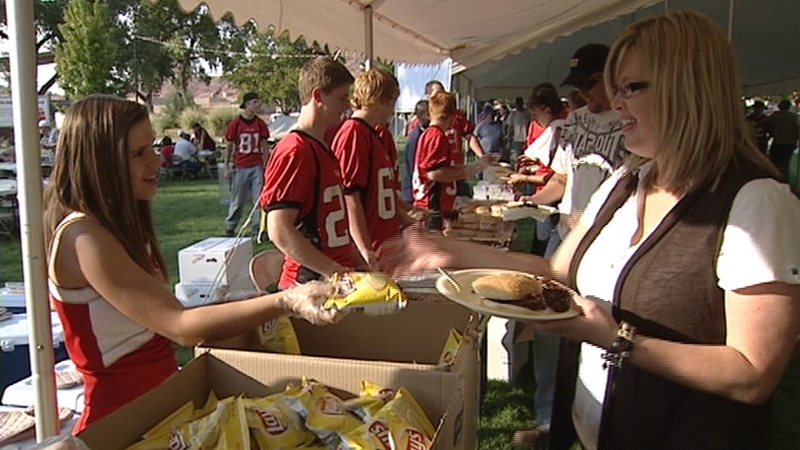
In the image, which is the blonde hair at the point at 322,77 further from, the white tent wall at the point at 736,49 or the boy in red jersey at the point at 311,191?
the white tent wall at the point at 736,49

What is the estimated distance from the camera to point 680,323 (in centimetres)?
125

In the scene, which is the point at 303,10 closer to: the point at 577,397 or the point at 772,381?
the point at 577,397

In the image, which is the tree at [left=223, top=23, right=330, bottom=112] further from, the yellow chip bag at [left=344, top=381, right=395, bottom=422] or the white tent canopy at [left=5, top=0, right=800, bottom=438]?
the yellow chip bag at [left=344, top=381, right=395, bottom=422]

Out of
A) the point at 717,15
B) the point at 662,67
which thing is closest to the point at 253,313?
the point at 662,67

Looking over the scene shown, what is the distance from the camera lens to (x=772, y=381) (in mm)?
1190

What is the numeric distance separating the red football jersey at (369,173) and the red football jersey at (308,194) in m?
0.52

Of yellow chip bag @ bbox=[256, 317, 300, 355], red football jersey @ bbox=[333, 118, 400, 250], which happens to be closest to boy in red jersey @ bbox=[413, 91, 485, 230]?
red football jersey @ bbox=[333, 118, 400, 250]

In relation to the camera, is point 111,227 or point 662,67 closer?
point 662,67

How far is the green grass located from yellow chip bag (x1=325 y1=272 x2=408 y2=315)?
230 cm

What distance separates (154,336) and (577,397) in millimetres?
1118

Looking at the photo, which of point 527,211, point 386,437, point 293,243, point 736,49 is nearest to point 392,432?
point 386,437

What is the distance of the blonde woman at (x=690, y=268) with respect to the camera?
116 cm

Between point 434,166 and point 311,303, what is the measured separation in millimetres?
4320

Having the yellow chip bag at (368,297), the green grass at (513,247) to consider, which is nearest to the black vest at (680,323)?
the yellow chip bag at (368,297)
